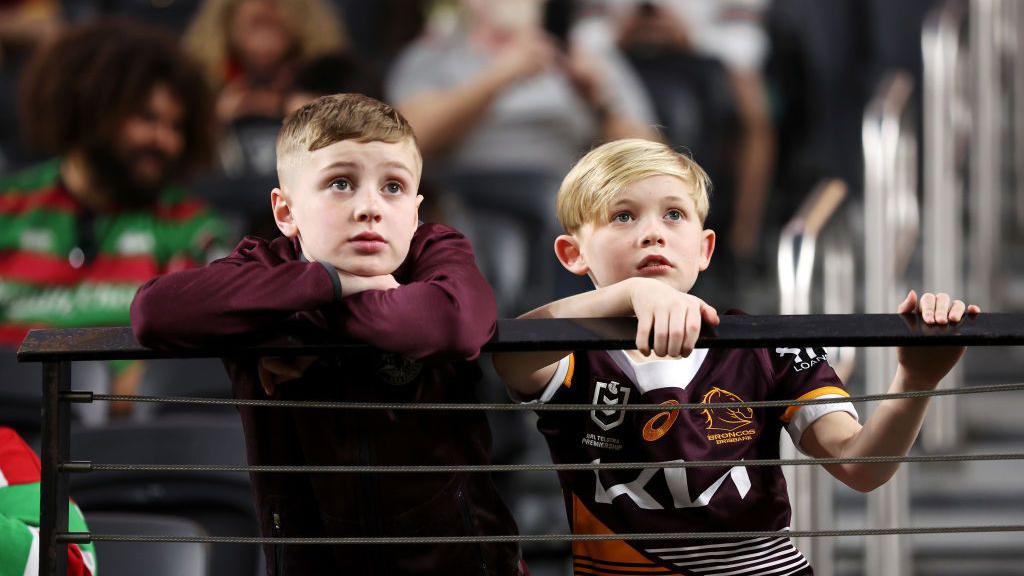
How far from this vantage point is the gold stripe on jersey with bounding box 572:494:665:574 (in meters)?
1.48

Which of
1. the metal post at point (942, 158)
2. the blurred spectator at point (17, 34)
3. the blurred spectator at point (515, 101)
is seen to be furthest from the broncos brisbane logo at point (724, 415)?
the blurred spectator at point (17, 34)

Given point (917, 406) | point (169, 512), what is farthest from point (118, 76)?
point (917, 406)

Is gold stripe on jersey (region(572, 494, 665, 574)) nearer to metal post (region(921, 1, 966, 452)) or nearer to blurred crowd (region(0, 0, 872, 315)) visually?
blurred crowd (region(0, 0, 872, 315))

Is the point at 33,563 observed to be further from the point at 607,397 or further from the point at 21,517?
the point at 607,397

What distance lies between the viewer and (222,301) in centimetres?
122

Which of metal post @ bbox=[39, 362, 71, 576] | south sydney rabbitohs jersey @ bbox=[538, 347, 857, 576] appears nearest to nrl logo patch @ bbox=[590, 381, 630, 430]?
south sydney rabbitohs jersey @ bbox=[538, 347, 857, 576]

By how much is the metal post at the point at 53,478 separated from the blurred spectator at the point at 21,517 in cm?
15

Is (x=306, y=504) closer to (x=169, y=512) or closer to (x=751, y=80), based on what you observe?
(x=169, y=512)

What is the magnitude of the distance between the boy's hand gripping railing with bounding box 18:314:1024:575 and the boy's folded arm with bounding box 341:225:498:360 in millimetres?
19

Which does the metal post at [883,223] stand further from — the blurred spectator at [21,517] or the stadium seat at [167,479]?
the blurred spectator at [21,517]

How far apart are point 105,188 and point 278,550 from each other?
186cm

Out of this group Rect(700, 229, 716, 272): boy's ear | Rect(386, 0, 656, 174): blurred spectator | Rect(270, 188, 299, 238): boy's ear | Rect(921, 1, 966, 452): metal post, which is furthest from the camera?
Rect(386, 0, 656, 174): blurred spectator

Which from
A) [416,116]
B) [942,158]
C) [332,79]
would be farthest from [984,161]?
[332,79]

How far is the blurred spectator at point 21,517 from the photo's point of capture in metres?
1.44
